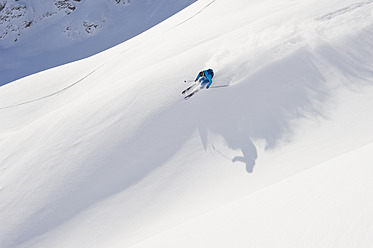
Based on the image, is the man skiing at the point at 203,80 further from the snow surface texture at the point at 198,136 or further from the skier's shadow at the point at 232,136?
the skier's shadow at the point at 232,136

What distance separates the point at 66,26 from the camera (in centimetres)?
2716

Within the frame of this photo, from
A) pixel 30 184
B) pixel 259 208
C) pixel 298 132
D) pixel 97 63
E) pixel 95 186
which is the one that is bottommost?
pixel 259 208

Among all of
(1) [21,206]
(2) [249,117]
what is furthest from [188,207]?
(1) [21,206]

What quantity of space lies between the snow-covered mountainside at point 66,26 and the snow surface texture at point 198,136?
1796 cm

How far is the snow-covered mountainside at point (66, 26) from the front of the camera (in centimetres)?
2569

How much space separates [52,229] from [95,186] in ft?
4.94

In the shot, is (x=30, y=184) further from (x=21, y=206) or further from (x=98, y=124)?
(x=98, y=124)

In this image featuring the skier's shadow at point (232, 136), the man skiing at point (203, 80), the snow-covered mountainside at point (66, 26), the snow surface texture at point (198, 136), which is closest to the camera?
the snow surface texture at point (198, 136)

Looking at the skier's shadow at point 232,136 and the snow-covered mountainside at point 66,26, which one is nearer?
the skier's shadow at point 232,136

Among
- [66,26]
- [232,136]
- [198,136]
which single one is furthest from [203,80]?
[66,26]

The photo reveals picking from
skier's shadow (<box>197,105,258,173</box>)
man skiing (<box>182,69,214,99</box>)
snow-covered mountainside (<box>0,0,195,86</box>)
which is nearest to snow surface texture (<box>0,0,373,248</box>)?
skier's shadow (<box>197,105,258,173</box>)

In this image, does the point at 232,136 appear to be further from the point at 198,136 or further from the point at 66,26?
the point at 66,26

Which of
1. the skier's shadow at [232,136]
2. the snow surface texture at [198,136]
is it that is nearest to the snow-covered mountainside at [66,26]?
the snow surface texture at [198,136]

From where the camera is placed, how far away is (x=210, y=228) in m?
3.25
